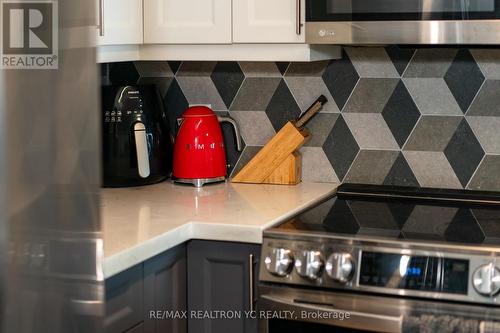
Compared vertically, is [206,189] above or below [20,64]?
below

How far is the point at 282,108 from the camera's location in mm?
2676

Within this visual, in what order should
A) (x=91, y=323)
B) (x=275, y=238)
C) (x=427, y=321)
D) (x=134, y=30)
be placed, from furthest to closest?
1. (x=134, y=30)
2. (x=275, y=238)
3. (x=427, y=321)
4. (x=91, y=323)

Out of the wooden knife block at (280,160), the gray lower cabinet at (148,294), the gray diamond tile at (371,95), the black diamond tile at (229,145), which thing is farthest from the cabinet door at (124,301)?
the gray diamond tile at (371,95)

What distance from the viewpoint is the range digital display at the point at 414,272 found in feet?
6.02

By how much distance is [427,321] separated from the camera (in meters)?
1.82

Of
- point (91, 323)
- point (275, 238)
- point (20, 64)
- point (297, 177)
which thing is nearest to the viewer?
point (20, 64)

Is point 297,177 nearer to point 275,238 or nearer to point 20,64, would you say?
point 275,238

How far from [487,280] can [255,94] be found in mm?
1162

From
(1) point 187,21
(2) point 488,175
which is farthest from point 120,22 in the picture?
(2) point 488,175

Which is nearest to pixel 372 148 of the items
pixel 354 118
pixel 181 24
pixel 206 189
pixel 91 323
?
pixel 354 118

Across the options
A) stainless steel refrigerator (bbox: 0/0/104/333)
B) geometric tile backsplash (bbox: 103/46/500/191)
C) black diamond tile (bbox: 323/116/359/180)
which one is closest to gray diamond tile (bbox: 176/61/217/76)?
geometric tile backsplash (bbox: 103/46/500/191)

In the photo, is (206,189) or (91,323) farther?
(206,189)

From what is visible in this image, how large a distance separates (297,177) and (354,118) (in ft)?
0.88

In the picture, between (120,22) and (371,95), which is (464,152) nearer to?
(371,95)
